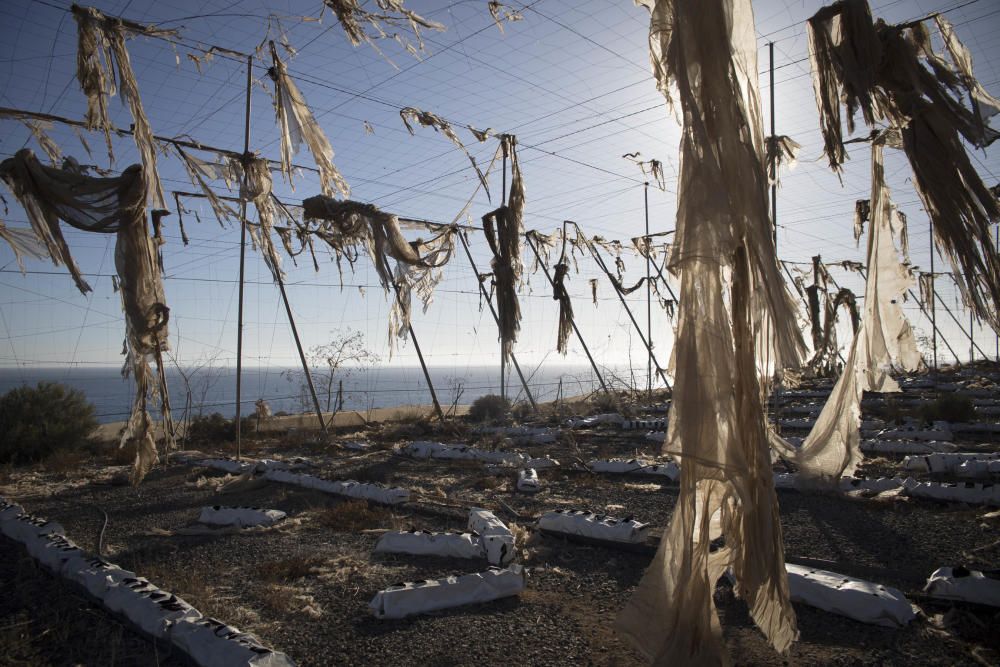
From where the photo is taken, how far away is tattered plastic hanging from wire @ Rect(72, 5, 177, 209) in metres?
5.30

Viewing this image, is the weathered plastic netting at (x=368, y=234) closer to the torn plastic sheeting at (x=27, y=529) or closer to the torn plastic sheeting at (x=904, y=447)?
the torn plastic sheeting at (x=27, y=529)

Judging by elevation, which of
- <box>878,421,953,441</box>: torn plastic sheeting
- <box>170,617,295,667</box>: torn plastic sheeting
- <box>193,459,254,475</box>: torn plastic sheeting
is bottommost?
<box>193,459,254,475</box>: torn plastic sheeting

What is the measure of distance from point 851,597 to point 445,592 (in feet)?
7.36

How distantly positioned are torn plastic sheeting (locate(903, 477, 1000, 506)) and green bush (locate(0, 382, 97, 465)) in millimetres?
11927

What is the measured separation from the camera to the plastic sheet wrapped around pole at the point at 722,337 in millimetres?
2010

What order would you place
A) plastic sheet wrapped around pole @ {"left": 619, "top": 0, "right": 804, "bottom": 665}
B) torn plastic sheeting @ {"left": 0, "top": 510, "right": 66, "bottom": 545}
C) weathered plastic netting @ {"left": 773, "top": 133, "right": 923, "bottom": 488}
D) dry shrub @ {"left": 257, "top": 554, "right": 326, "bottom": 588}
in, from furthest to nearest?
torn plastic sheeting @ {"left": 0, "top": 510, "right": 66, "bottom": 545} → dry shrub @ {"left": 257, "top": 554, "right": 326, "bottom": 588} → weathered plastic netting @ {"left": 773, "top": 133, "right": 923, "bottom": 488} → plastic sheet wrapped around pole @ {"left": 619, "top": 0, "right": 804, "bottom": 665}

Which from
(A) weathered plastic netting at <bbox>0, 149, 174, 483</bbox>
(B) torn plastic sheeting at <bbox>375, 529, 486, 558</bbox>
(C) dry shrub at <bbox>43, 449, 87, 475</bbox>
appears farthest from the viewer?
(C) dry shrub at <bbox>43, 449, 87, 475</bbox>

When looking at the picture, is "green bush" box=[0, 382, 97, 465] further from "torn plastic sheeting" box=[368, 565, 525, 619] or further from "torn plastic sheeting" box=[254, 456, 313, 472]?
"torn plastic sheeting" box=[368, 565, 525, 619]

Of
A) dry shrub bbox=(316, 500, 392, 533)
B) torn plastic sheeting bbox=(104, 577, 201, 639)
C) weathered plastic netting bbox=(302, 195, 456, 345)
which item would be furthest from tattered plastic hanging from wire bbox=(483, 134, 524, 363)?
torn plastic sheeting bbox=(104, 577, 201, 639)

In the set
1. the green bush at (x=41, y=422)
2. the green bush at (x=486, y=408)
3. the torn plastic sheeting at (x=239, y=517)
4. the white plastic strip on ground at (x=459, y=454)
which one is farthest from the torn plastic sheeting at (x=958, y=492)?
the green bush at (x=41, y=422)

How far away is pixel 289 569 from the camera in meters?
4.20

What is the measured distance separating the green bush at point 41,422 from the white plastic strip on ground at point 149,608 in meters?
5.80

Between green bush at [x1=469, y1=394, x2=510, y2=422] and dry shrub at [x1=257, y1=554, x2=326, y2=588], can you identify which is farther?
green bush at [x1=469, y1=394, x2=510, y2=422]

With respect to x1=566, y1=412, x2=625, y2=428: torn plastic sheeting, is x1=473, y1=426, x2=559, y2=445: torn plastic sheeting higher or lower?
lower
